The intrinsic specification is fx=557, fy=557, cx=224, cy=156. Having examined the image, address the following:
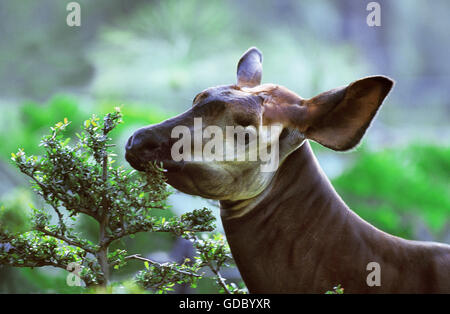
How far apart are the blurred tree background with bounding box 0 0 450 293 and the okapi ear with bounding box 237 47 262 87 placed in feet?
7.14

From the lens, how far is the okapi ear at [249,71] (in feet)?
3.38

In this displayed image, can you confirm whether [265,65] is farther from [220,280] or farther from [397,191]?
[220,280]

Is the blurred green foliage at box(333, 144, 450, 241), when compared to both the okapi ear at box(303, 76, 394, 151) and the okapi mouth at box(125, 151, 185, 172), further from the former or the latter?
the okapi mouth at box(125, 151, 185, 172)

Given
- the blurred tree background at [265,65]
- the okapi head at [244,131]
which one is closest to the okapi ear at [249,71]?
the okapi head at [244,131]

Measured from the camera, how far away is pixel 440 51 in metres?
5.80

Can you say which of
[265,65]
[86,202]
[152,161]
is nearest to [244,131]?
[152,161]

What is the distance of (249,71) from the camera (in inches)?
41.8

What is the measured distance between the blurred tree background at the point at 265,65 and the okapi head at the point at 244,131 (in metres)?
2.39

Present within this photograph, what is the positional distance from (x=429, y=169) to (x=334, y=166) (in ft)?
2.42

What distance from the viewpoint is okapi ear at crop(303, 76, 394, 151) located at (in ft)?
2.85

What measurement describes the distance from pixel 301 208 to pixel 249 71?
0.98 feet

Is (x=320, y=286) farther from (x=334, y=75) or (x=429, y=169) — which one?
(x=334, y=75)

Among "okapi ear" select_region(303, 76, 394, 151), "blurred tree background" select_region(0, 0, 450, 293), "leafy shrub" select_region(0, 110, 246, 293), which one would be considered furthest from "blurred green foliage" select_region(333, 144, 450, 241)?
"leafy shrub" select_region(0, 110, 246, 293)
